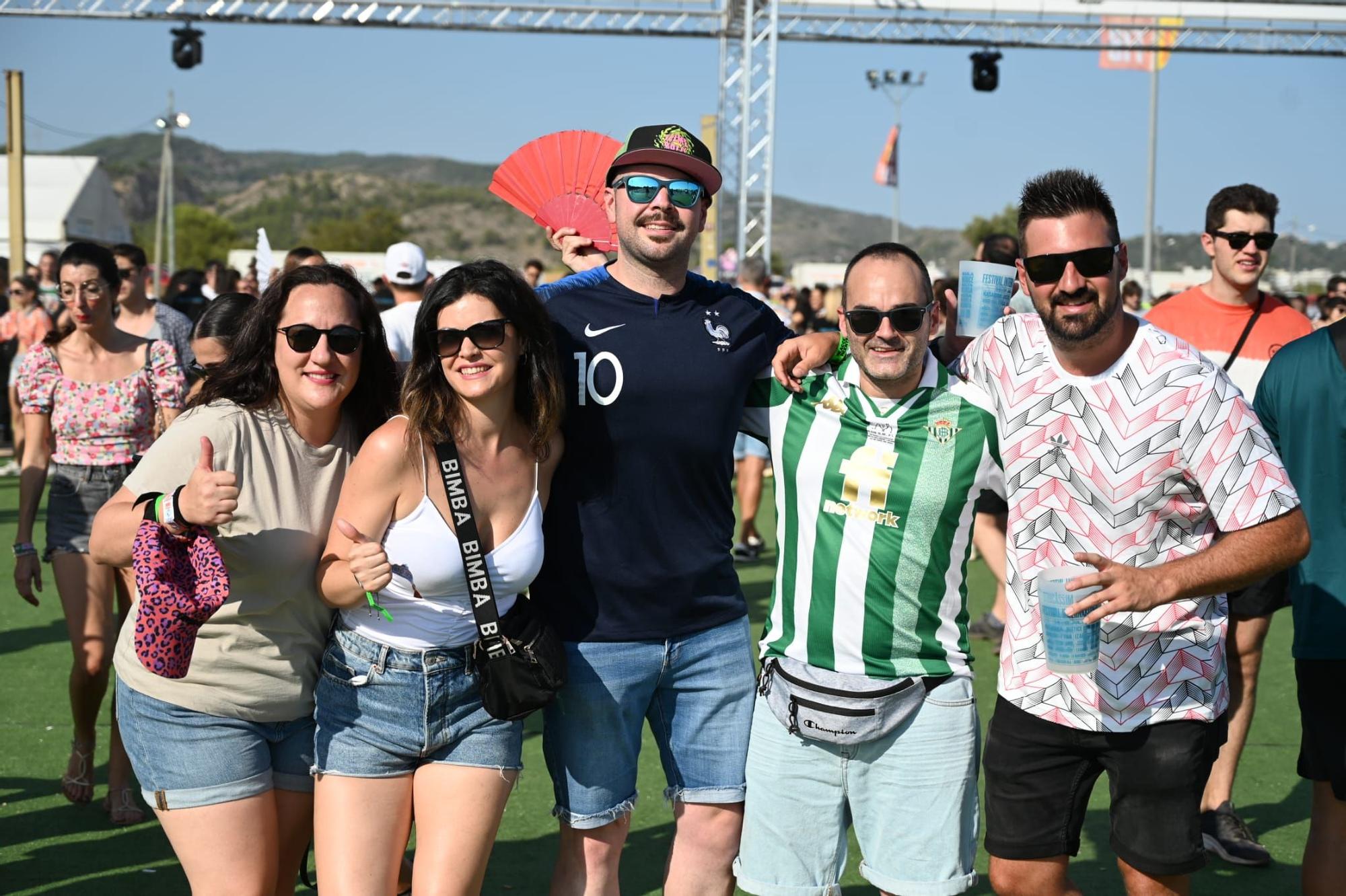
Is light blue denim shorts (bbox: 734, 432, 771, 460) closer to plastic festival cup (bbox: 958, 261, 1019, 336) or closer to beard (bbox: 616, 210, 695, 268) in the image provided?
plastic festival cup (bbox: 958, 261, 1019, 336)

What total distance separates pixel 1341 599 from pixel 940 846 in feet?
4.38

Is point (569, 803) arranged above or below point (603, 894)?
above

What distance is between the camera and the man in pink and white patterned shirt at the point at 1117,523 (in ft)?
10.8

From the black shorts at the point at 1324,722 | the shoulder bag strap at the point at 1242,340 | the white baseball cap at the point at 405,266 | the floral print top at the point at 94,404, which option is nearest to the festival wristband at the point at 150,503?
the floral print top at the point at 94,404

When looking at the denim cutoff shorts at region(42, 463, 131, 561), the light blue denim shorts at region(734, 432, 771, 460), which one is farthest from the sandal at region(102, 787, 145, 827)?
the light blue denim shorts at region(734, 432, 771, 460)

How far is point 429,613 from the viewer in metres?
3.27

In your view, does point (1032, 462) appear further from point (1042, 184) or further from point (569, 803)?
point (569, 803)

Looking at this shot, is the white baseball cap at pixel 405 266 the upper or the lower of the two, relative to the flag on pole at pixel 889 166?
lower

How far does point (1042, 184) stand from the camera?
348cm

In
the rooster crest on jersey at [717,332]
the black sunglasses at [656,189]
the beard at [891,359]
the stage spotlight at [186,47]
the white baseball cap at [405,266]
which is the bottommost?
the beard at [891,359]

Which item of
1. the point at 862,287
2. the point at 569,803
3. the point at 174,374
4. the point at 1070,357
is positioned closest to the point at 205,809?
the point at 569,803

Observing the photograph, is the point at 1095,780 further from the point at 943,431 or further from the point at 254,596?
the point at 254,596

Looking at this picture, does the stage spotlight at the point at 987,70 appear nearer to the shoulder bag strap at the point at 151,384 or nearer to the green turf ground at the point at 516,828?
the green turf ground at the point at 516,828

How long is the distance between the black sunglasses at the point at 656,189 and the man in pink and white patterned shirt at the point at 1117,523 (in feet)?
2.94
